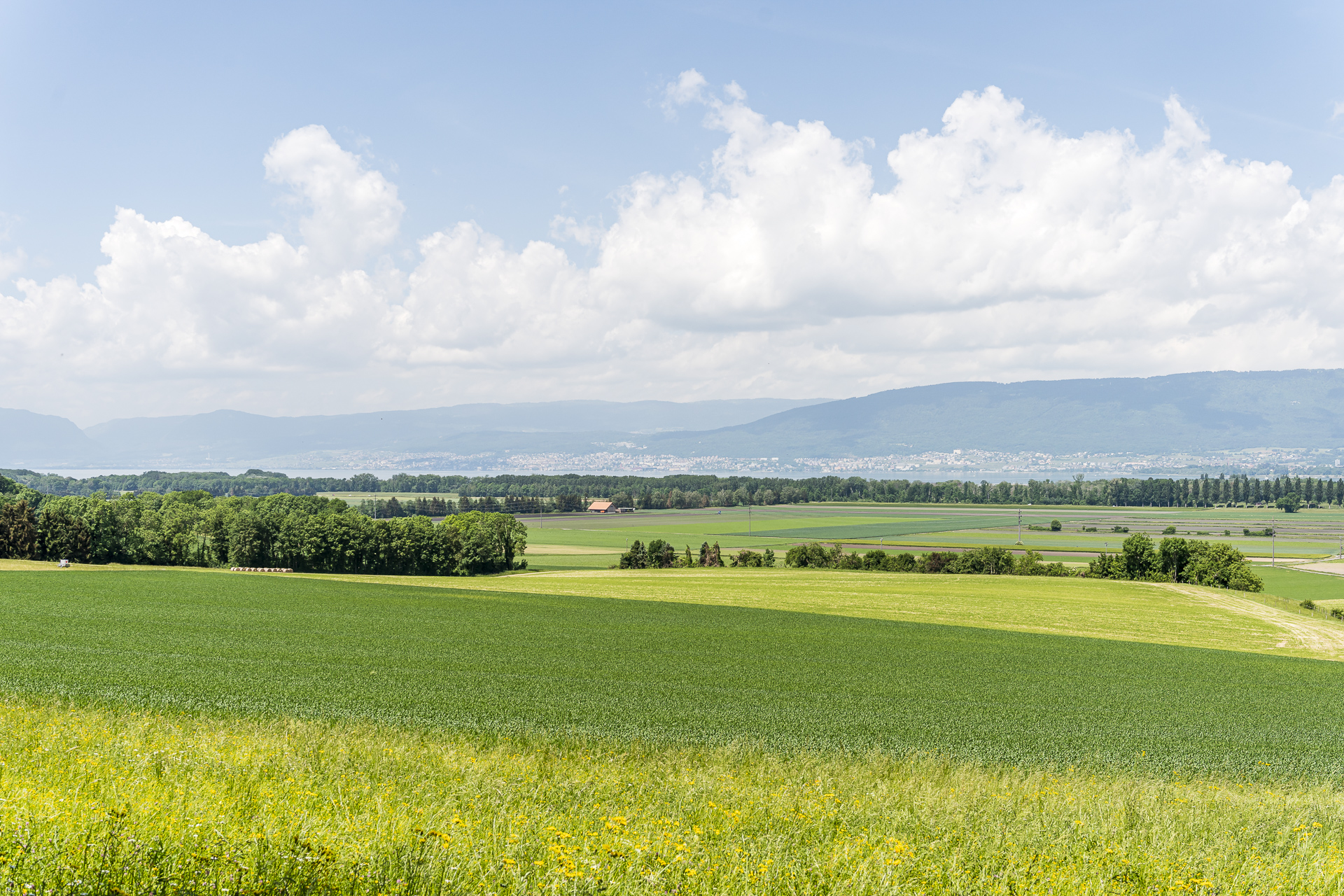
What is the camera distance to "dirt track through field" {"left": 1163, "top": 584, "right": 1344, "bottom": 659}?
125ft

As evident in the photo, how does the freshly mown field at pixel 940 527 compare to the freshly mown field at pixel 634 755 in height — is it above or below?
below

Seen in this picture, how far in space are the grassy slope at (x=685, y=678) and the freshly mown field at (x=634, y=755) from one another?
0.19 metres

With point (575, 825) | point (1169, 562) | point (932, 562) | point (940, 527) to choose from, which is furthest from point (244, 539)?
point (940, 527)

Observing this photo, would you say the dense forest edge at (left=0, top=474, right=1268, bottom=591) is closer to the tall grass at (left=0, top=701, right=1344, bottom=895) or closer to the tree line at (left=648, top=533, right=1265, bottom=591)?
the tree line at (left=648, top=533, right=1265, bottom=591)

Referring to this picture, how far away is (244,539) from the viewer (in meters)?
73.0

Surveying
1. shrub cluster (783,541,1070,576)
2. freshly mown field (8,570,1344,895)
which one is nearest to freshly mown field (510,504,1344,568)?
shrub cluster (783,541,1070,576)

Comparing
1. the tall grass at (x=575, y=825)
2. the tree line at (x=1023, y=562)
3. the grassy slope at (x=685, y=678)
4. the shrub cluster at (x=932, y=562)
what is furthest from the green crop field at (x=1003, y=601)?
the tall grass at (x=575, y=825)

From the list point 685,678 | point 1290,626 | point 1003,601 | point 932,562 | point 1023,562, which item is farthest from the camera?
point 932,562

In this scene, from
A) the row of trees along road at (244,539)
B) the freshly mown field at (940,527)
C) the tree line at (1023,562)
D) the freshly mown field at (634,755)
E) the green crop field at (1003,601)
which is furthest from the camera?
the freshly mown field at (940,527)

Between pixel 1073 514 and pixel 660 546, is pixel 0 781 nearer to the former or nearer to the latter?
pixel 660 546

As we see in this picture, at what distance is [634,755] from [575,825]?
22.1 ft

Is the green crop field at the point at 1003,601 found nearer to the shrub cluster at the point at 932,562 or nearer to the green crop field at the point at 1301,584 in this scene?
the green crop field at the point at 1301,584

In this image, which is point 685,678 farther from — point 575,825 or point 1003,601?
point 1003,601

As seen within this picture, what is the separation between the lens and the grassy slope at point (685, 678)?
18.1 meters
